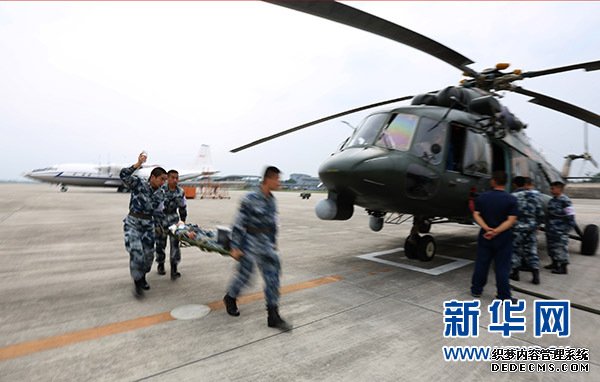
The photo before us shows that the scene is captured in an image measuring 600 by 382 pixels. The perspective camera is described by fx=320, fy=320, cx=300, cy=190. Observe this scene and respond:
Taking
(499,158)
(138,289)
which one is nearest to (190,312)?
(138,289)

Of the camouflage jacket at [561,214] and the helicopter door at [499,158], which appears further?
the helicopter door at [499,158]

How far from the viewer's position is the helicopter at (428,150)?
16.3 ft

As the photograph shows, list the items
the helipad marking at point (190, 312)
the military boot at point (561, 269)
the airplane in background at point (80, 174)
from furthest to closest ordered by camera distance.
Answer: the airplane in background at point (80, 174), the military boot at point (561, 269), the helipad marking at point (190, 312)

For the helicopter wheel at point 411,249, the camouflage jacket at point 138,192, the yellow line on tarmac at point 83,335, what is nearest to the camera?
the yellow line on tarmac at point 83,335

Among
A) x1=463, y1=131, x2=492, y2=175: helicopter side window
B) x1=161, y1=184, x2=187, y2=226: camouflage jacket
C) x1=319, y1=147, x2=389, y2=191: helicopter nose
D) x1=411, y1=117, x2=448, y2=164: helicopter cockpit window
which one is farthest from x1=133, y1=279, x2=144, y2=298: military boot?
x1=463, y1=131, x2=492, y2=175: helicopter side window

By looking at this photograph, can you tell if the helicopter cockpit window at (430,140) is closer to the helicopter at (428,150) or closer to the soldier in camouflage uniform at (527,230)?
the helicopter at (428,150)

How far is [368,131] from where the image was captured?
5734mm

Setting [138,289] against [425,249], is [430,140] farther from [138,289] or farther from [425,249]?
[138,289]

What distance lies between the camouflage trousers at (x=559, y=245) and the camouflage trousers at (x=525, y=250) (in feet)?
3.21

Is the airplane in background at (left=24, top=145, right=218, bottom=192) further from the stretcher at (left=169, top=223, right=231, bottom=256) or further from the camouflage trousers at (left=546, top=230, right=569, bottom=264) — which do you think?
the camouflage trousers at (left=546, top=230, right=569, bottom=264)

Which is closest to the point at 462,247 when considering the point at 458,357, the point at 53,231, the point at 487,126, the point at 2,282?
the point at 487,126

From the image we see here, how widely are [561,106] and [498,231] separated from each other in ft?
15.7

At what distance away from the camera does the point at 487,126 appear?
595 cm

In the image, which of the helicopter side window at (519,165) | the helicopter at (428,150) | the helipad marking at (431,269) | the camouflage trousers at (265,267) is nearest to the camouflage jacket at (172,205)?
the camouflage trousers at (265,267)
